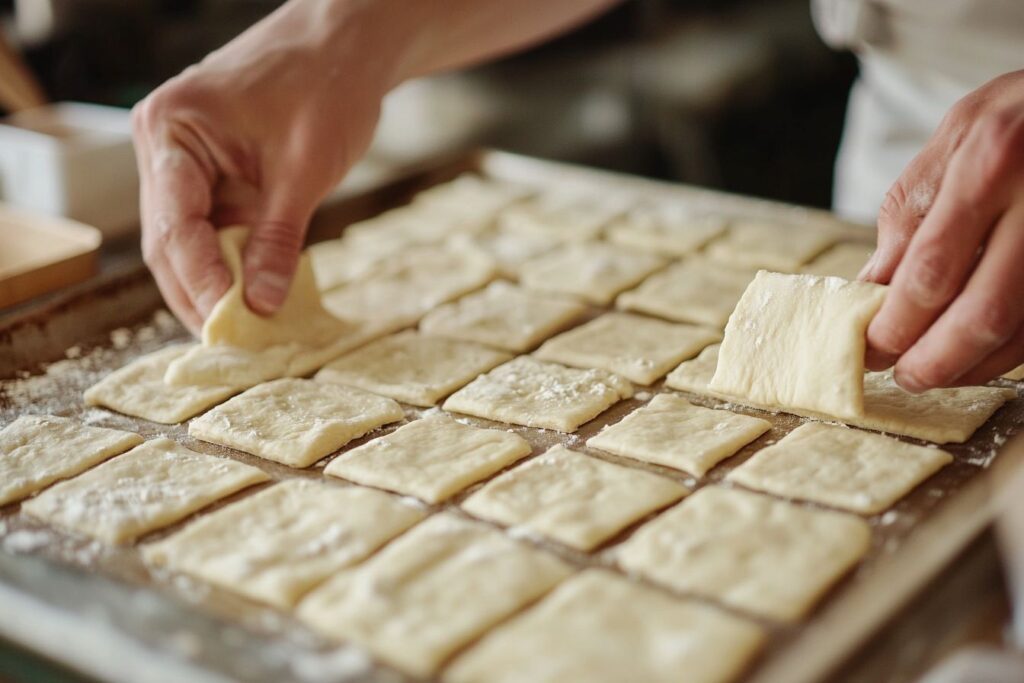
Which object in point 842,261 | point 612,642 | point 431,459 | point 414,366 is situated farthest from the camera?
point 842,261

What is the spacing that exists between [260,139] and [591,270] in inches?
36.4

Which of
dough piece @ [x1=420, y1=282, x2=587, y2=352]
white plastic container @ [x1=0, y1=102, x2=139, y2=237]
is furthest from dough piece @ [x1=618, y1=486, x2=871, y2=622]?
white plastic container @ [x1=0, y1=102, x2=139, y2=237]

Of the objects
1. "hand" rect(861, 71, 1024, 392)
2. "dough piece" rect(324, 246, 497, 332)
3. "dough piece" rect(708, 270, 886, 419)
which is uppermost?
"hand" rect(861, 71, 1024, 392)

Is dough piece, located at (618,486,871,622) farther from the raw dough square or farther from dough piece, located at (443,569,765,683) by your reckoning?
the raw dough square

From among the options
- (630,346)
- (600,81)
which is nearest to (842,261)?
(630,346)

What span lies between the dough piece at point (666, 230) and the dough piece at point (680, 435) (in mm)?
956

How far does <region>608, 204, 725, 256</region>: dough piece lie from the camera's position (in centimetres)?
289

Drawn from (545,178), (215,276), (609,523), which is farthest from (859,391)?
(545,178)

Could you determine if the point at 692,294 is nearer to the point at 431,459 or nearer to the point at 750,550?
the point at 431,459

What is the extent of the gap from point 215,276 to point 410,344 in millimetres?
454

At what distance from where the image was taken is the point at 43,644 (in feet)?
4.58

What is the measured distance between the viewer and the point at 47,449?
1.92 meters

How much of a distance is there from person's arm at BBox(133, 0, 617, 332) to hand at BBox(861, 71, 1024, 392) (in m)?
1.22

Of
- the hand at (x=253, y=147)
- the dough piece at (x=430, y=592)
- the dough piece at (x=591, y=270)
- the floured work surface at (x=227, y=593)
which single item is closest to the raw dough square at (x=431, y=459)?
the floured work surface at (x=227, y=593)
